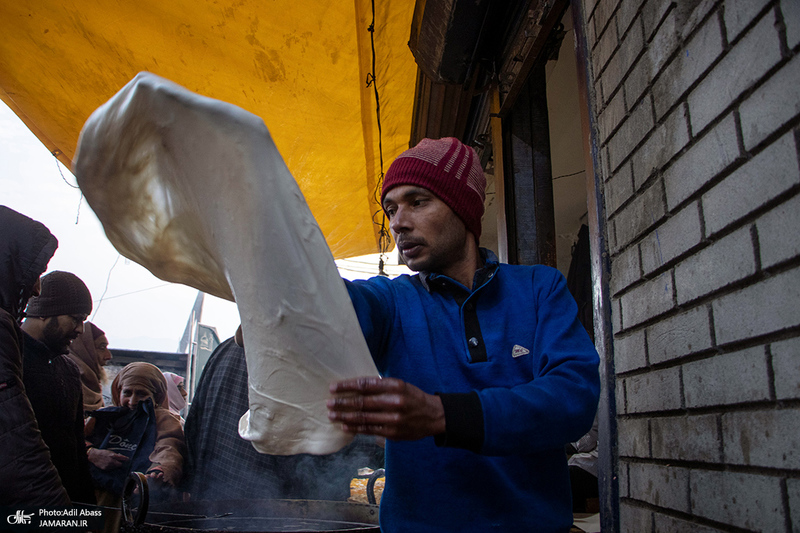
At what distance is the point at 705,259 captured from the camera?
1091 millimetres

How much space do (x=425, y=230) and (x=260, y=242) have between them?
23.0 inches

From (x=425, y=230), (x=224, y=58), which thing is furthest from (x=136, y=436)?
(x=425, y=230)

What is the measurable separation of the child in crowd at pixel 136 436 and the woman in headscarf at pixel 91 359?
481mm

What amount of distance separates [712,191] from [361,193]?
3.79 m

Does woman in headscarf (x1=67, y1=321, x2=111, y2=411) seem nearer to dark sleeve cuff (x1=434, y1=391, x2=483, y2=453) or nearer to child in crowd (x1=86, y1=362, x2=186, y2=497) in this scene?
child in crowd (x1=86, y1=362, x2=186, y2=497)

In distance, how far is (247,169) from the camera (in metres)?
0.91

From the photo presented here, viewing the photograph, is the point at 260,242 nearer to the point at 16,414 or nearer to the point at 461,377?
the point at 461,377

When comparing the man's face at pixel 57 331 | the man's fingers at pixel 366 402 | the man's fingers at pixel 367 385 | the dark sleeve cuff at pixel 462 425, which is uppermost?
the man's face at pixel 57 331

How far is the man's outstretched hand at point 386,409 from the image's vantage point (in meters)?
0.79

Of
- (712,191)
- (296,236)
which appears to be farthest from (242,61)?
(712,191)

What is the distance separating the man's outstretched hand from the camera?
2.58 feet

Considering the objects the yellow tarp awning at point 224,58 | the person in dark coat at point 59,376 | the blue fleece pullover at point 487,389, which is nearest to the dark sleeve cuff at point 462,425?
the blue fleece pullover at point 487,389

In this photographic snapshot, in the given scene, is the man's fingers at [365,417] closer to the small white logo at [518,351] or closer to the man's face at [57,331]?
the small white logo at [518,351]

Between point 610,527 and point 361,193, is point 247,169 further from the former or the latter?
point 361,193
